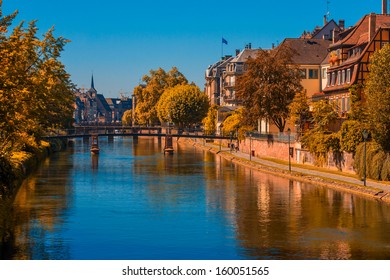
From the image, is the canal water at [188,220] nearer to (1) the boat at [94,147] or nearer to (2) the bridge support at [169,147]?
(1) the boat at [94,147]

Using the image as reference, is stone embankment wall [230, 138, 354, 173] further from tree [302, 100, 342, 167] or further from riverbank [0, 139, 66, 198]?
riverbank [0, 139, 66, 198]

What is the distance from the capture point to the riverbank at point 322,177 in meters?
65.4

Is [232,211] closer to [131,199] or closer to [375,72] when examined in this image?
[131,199]

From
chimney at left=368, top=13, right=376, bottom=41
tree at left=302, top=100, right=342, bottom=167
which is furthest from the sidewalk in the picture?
chimney at left=368, top=13, right=376, bottom=41

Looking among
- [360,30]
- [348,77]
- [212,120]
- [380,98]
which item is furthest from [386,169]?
[212,120]

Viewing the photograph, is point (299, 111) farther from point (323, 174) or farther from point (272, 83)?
point (323, 174)

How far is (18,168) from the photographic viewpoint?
252 feet

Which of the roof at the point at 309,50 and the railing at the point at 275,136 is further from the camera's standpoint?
the roof at the point at 309,50

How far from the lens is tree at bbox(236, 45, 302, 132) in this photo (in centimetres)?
10994

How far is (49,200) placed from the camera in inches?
2645

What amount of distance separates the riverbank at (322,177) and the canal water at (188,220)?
1045mm

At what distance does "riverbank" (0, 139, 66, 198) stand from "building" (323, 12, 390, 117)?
36.5 meters

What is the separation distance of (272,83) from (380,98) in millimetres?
40354

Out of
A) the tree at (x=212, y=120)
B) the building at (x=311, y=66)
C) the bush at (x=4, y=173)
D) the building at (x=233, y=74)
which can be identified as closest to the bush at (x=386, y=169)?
the bush at (x=4, y=173)
